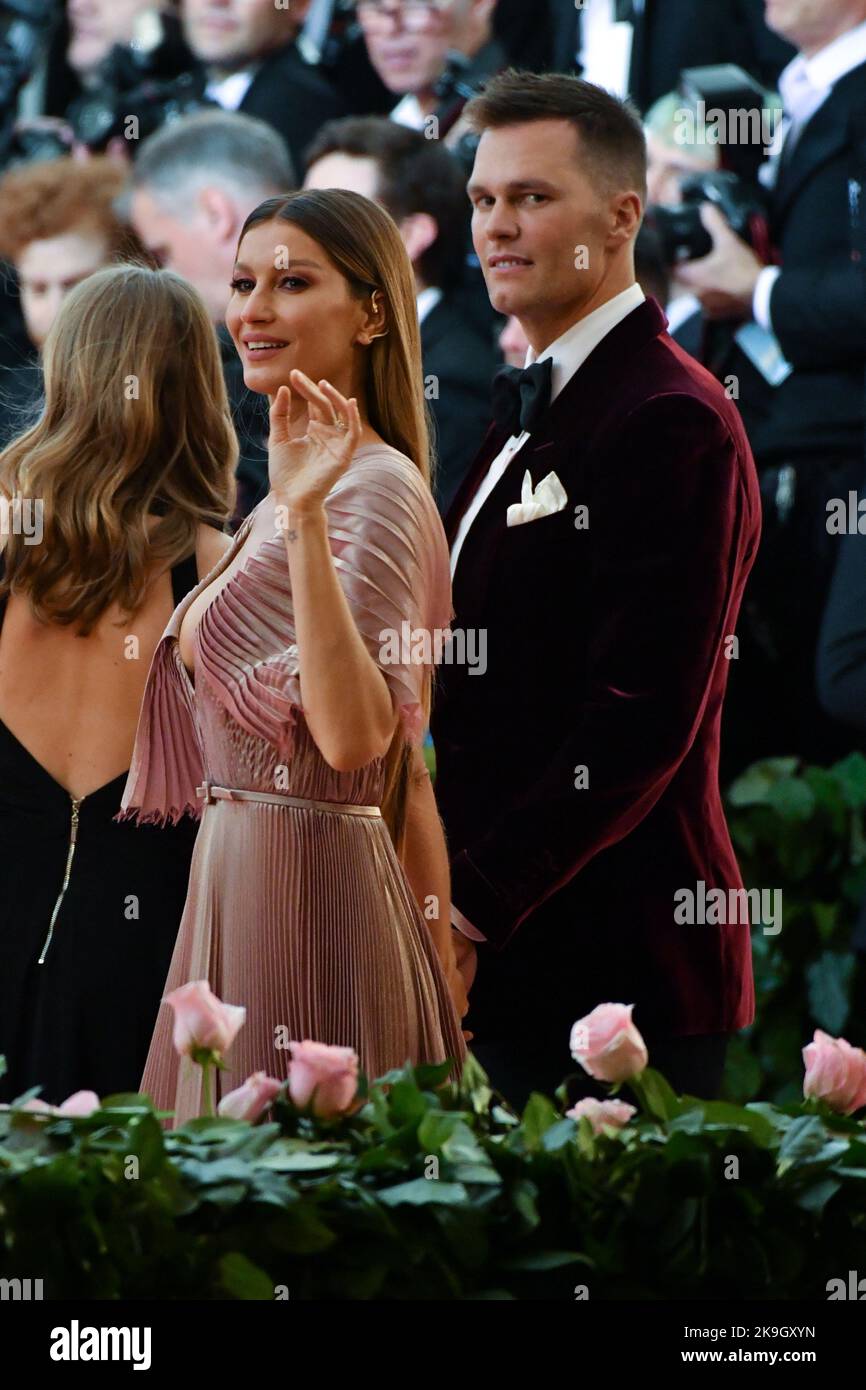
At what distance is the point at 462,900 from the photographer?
2.70 meters

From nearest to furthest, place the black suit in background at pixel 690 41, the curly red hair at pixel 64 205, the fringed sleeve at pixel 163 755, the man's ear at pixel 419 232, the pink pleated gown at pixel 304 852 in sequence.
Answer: the pink pleated gown at pixel 304 852
the fringed sleeve at pixel 163 755
the black suit in background at pixel 690 41
the man's ear at pixel 419 232
the curly red hair at pixel 64 205

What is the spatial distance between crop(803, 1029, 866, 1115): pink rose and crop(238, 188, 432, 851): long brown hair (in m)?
0.73

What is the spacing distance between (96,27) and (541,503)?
3305mm

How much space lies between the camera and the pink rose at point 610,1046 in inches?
73.8

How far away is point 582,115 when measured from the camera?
290cm

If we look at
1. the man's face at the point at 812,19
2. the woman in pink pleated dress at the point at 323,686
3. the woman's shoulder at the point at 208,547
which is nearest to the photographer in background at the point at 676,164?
the man's face at the point at 812,19

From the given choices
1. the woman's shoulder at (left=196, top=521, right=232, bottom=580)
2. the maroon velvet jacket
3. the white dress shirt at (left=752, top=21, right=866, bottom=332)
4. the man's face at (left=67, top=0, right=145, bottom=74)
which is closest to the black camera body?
the white dress shirt at (left=752, top=21, right=866, bottom=332)

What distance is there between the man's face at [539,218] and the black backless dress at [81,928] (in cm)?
57

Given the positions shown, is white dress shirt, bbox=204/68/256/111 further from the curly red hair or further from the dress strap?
the dress strap

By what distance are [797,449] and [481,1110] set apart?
3291mm

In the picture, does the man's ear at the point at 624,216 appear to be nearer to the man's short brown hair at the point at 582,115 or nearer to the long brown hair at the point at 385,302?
the man's short brown hair at the point at 582,115

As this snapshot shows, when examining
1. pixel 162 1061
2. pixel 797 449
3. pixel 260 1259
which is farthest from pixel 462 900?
pixel 797 449
